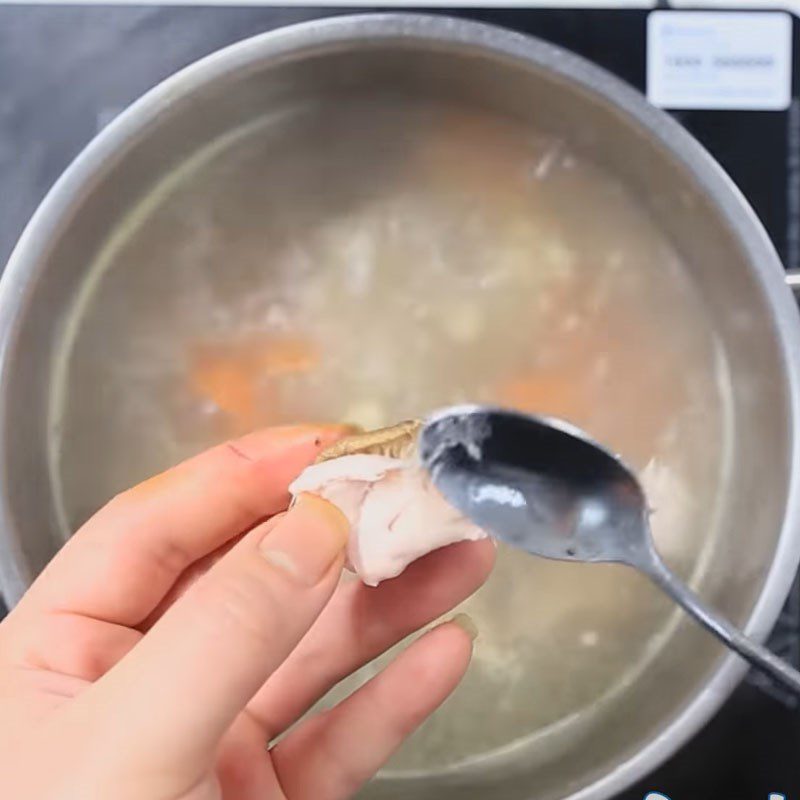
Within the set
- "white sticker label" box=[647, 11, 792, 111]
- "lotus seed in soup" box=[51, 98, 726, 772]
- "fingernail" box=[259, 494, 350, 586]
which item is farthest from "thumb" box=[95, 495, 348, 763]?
"white sticker label" box=[647, 11, 792, 111]

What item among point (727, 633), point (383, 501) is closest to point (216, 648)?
point (383, 501)

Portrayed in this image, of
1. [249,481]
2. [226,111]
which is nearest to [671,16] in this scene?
[226,111]

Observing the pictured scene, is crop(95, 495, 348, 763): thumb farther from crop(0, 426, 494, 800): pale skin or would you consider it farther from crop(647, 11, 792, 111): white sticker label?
crop(647, 11, 792, 111): white sticker label

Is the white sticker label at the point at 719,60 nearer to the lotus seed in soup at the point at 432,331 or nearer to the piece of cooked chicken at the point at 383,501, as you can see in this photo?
the lotus seed in soup at the point at 432,331

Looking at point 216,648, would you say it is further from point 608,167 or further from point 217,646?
point 608,167

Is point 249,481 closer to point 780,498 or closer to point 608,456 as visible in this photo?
point 608,456

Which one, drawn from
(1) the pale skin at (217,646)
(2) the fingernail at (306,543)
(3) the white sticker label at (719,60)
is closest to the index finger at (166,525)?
(1) the pale skin at (217,646)

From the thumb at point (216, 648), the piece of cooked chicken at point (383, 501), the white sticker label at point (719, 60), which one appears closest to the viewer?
the thumb at point (216, 648)
